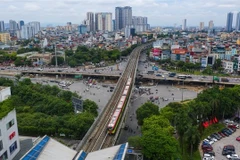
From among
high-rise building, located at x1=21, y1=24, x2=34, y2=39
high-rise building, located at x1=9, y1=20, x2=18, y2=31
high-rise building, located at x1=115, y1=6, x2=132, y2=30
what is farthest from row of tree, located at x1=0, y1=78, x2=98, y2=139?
high-rise building, located at x1=9, y1=20, x2=18, y2=31

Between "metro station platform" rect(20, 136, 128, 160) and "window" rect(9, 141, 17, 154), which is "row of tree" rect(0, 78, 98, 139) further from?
"metro station platform" rect(20, 136, 128, 160)

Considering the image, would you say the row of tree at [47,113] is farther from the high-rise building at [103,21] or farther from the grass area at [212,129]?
the high-rise building at [103,21]

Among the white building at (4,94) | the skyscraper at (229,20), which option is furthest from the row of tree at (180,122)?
the skyscraper at (229,20)

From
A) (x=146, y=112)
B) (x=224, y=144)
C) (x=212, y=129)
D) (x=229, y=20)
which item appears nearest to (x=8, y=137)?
(x=146, y=112)

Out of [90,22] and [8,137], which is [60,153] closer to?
[8,137]

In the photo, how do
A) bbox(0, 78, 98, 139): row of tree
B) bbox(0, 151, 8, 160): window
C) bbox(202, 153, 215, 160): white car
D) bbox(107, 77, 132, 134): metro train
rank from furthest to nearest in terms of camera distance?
bbox(0, 78, 98, 139): row of tree
bbox(107, 77, 132, 134): metro train
bbox(202, 153, 215, 160): white car
bbox(0, 151, 8, 160): window

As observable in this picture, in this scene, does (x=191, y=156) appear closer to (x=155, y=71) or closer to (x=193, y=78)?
(x=193, y=78)

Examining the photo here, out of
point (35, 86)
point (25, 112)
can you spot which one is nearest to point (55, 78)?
point (35, 86)

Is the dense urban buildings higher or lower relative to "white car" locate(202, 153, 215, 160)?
higher
